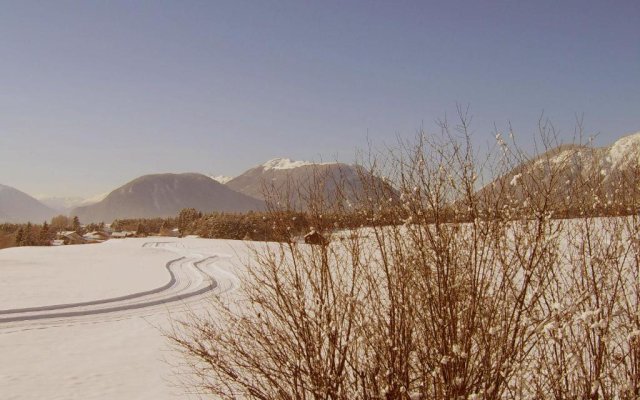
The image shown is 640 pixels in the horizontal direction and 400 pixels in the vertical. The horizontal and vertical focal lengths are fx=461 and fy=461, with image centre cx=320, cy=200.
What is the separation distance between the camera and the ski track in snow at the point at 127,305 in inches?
646

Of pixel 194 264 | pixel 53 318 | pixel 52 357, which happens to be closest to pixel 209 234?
pixel 194 264

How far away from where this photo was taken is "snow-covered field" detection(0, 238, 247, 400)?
423 inches

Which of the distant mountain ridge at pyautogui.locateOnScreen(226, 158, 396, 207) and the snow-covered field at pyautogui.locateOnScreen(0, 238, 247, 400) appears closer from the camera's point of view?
the distant mountain ridge at pyautogui.locateOnScreen(226, 158, 396, 207)

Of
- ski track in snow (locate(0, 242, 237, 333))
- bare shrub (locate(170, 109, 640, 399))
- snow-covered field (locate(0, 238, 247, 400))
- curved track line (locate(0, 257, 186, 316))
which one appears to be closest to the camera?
bare shrub (locate(170, 109, 640, 399))

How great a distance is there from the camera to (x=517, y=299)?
181 inches

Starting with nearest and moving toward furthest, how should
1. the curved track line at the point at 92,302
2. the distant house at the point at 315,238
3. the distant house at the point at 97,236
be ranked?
the distant house at the point at 315,238 < the curved track line at the point at 92,302 < the distant house at the point at 97,236

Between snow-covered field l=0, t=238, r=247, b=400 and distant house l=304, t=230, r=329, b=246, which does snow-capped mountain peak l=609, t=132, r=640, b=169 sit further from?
snow-covered field l=0, t=238, r=247, b=400

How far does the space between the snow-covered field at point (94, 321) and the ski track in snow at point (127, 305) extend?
31mm

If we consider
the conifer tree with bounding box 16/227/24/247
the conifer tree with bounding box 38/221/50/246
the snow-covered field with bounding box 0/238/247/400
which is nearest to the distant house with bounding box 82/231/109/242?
the conifer tree with bounding box 38/221/50/246

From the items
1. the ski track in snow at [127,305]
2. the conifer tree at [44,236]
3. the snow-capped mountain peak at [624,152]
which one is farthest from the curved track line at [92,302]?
the conifer tree at [44,236]

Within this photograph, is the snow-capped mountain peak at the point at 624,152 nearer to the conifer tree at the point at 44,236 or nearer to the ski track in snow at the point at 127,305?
the ski track in snow at the point at 127,305

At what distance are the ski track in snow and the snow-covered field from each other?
31 mm

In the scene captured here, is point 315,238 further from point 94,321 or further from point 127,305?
point 127,305

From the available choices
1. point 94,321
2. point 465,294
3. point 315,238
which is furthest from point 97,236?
point 465,294
